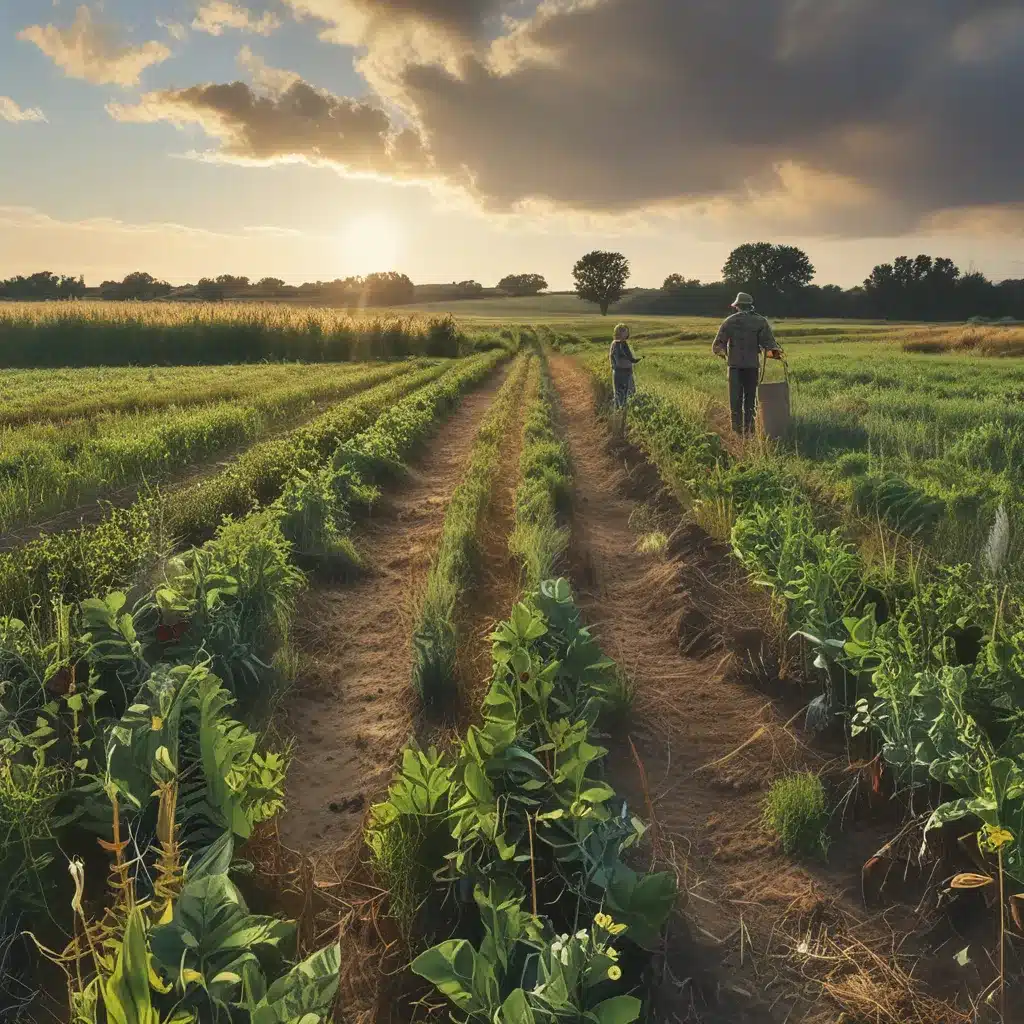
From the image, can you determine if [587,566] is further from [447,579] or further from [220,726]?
[220,726]

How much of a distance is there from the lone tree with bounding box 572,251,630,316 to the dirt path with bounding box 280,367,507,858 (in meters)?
94.2

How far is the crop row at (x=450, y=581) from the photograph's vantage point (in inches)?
182

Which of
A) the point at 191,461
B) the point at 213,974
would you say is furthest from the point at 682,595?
the point at 191,461

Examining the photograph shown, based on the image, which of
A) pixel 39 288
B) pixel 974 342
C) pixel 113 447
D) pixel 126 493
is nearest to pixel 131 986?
pixel 126 493

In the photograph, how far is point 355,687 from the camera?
16.7 ft

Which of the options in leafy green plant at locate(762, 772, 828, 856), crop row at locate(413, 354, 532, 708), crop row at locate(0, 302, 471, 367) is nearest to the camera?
leafy green plant at locate(762, 772, 828, 856)

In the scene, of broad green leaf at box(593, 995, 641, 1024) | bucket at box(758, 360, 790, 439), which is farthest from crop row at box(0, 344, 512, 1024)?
bucket at box(758, 360, 790, 439)

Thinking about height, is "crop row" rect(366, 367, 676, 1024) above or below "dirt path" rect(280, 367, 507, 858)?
above

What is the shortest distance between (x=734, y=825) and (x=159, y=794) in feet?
8.64

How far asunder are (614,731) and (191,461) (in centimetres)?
891

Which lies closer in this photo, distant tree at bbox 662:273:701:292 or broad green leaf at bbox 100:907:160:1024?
broad green leaf at bbox 100:907:160:1024

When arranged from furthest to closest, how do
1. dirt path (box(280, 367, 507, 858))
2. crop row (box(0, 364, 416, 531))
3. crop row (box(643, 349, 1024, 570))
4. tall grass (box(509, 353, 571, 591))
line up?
1. crop row (box(0, 364, 416, 531))
2. crop row (box(643, 349, 1024, 570))
3. tall grass (box(509, 353, 571, 591))
4. dirt path (box(280, 367, 507, 858))

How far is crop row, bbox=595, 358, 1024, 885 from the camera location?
278 cm

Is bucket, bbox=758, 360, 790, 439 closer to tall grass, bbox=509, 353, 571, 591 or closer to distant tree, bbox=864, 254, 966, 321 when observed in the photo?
tall grass, bbox=509, 353, 571, 591
